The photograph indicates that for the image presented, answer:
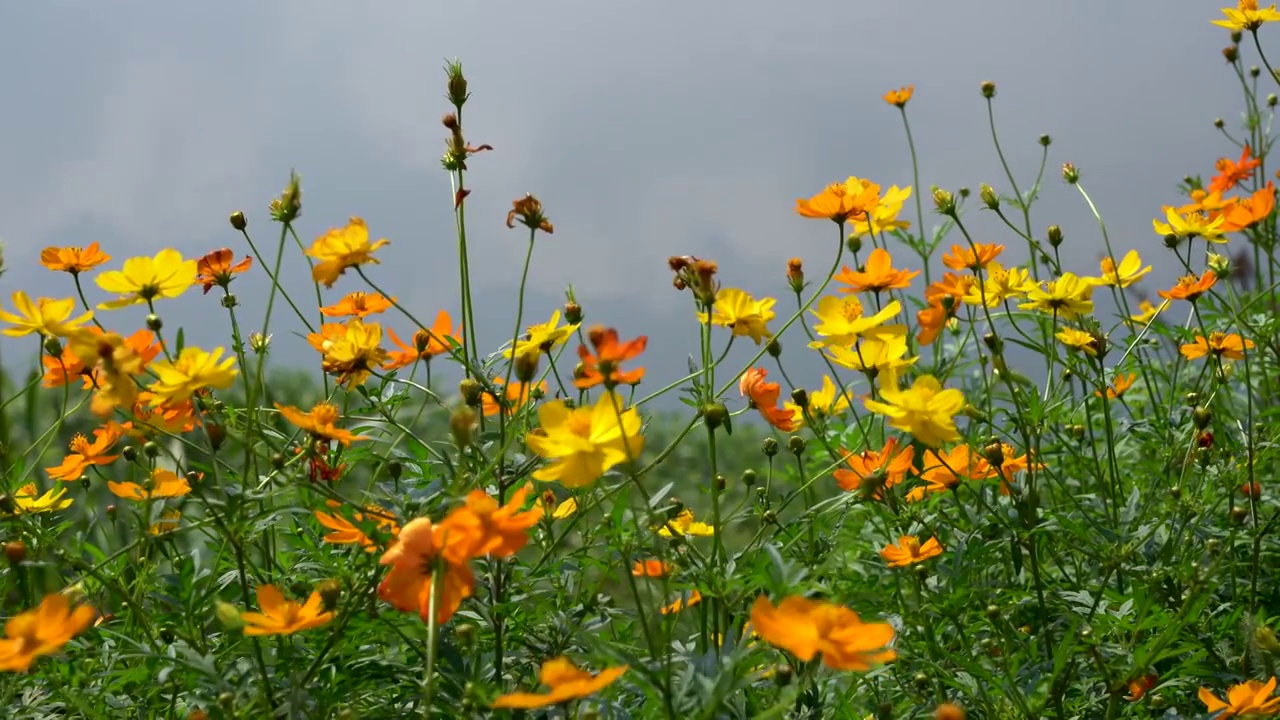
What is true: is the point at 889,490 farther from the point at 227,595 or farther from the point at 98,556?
the point at 98,556

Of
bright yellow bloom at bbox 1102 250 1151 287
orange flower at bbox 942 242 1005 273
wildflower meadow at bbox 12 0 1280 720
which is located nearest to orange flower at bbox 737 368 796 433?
wildflower meadow at bbox 12 0 1280 720

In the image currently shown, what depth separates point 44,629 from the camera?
2.83ft

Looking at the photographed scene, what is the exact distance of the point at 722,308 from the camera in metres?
1.34

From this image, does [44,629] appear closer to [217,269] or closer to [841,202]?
[217,269]

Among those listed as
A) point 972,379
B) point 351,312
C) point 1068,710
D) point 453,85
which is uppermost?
point 972,379

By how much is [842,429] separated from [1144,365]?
2.07ft

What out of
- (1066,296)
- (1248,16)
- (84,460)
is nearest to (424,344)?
(84,460)

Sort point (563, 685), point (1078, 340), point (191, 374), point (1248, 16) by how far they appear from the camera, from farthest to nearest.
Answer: point (1248, 16) → point (1078, 340) → point (191, 374) → point (563, 685)

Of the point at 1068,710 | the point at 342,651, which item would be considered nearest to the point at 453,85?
the point at 342,651

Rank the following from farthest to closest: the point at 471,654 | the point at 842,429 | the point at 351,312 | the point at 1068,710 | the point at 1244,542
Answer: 1. the point at 842,429
2. the point at 1244,542
3. the point at 351,312
4. the point at 1068,710
5. the point at 471,654

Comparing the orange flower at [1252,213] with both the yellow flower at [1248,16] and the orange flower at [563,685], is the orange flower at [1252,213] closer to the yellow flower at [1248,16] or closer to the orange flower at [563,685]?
the yellow flower at [1248,16]

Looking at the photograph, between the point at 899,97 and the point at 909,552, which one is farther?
the point at 899,97

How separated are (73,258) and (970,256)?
54.0 inches

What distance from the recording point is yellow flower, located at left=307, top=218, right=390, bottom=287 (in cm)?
119
